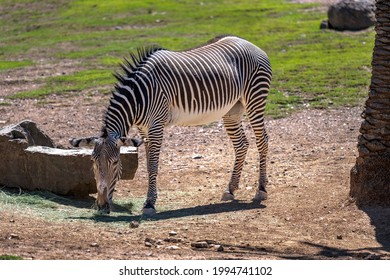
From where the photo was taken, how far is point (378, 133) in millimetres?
11875

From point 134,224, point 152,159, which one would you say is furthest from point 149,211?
point 134,224

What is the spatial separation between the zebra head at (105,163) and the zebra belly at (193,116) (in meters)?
1.33

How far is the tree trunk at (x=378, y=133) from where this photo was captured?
1179 centimetres

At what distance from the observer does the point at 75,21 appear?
120 ft

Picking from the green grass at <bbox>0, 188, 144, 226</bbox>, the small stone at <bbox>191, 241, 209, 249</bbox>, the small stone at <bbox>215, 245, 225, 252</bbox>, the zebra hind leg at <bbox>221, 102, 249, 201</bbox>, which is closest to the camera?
the small stone at <bbox>215, 245, 225, 252</bbox>

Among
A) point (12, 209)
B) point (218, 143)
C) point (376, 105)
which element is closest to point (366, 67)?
point (218, 143)

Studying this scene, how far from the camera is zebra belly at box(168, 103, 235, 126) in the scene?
12.7m

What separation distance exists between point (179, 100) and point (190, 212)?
166 cm

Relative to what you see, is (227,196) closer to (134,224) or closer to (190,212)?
(190,212)

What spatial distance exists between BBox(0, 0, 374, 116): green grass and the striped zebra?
5174mm

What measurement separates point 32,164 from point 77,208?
994mm

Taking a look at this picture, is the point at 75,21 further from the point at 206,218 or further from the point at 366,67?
the point at 206,218

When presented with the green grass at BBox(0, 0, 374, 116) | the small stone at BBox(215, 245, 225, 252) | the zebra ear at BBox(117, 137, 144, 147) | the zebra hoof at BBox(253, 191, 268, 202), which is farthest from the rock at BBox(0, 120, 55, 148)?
the green grass at BBox(0, 0, 374, 116)

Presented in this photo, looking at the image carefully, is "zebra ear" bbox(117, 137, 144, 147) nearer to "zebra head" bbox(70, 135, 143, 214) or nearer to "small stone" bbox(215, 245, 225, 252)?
"zebra head" bbox(70, 135, 143, 214)
